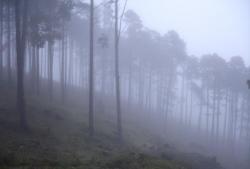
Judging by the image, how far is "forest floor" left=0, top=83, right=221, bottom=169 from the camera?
12570 millimetres

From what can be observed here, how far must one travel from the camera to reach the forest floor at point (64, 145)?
495 inches

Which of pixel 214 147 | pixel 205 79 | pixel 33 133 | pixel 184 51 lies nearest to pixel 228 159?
pixel 214 147

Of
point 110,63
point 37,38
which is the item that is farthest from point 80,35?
point 37,38

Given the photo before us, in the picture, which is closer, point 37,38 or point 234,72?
point 37,38

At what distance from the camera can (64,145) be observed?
648 inches

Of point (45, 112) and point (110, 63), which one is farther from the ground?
point (110, 63)

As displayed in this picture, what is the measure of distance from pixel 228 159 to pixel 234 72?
13.5m

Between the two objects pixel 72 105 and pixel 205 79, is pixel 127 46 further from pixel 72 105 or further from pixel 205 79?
pixel 72 105

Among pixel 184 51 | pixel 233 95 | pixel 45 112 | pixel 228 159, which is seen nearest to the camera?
pixel 45 112

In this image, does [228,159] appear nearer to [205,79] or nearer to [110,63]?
[205,79]

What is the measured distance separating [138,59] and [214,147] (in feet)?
58.5

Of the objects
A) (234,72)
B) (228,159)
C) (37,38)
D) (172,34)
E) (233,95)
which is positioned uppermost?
(172,34)

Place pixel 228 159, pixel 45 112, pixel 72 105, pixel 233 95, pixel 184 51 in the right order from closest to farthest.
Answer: pixel 45 112 → pixel 72 105 → pixel 228 159 → pixel 184 51 → pixel 233 95

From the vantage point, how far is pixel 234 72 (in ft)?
139
